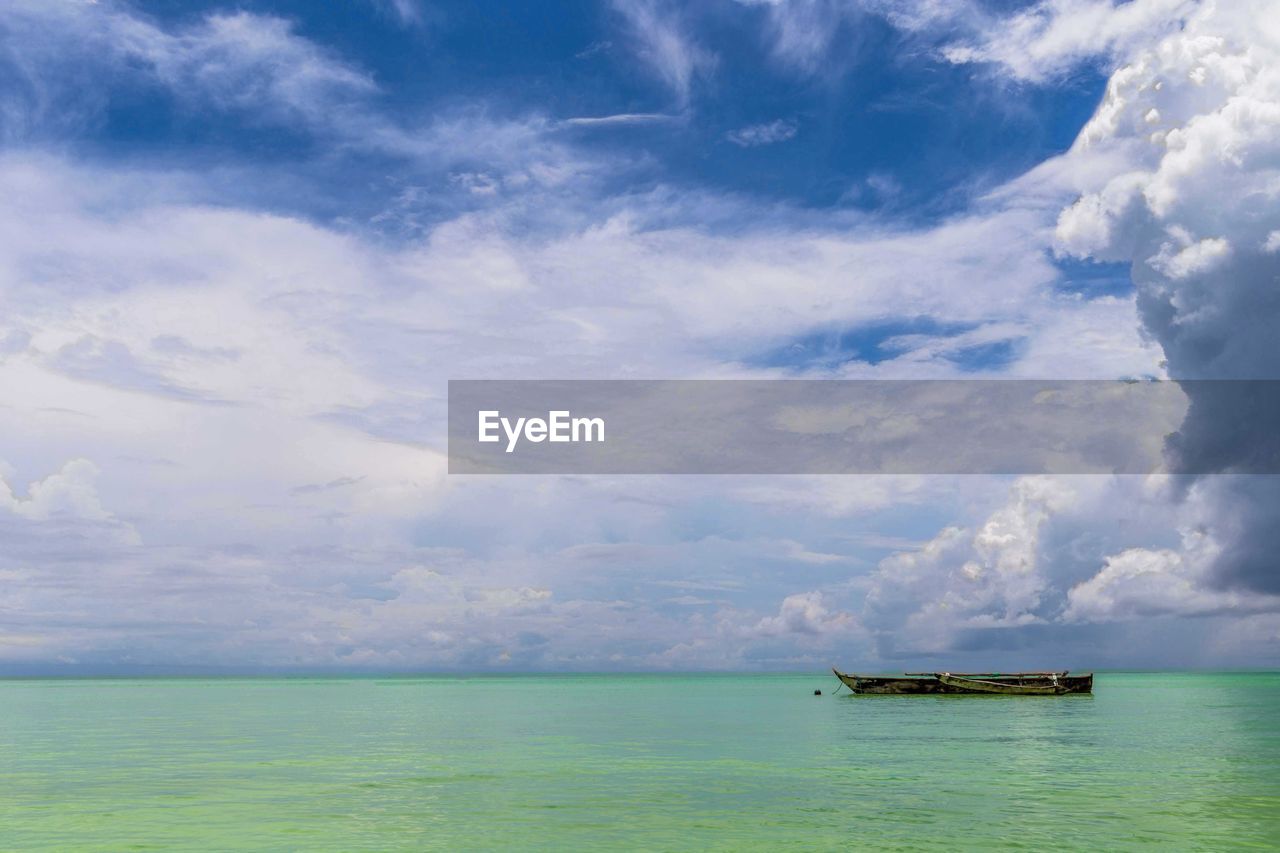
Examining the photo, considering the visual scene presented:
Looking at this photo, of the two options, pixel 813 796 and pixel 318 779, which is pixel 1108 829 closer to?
pixel 813 796

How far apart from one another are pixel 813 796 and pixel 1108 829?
33.4 ft

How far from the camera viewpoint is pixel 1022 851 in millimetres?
27234

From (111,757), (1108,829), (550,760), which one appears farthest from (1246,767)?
(111,757)

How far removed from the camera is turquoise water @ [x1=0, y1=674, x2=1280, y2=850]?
98.0ft

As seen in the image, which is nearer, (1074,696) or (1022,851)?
(1022,851)

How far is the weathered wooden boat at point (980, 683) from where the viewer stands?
385ft

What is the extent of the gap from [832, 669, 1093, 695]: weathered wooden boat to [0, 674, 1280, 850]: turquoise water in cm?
3882

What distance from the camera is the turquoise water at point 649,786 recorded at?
2988cm

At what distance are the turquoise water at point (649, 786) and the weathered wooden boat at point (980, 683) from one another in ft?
127

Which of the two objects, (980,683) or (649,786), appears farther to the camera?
(980,683)

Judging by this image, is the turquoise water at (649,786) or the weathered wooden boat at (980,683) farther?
the weathered wooden boat at (980,683)

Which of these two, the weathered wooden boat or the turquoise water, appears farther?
the weathered wooden boat

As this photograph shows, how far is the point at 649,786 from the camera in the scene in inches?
1581

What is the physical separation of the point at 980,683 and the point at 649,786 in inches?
3441
